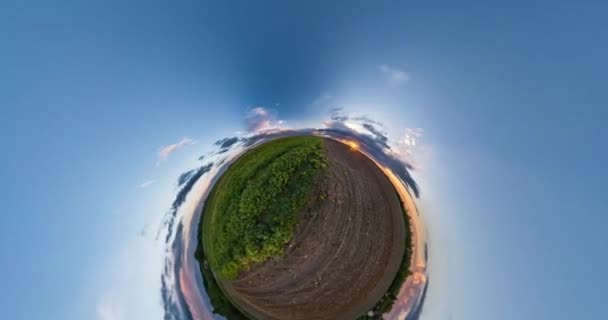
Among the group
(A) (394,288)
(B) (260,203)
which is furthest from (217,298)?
(A) (394,288)

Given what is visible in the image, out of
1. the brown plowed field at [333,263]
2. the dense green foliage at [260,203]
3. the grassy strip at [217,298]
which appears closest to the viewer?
the dense green foliage at [260,203]

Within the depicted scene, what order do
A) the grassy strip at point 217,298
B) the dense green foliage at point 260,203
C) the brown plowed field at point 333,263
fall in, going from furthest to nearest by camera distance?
the grassy strip at point 217,298 < the brown plowed field at point 333,263 < the dense green foliage at point 260,203

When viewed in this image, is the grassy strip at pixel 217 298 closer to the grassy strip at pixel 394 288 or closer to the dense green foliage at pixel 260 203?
the dense green foliage at pixel 260 203

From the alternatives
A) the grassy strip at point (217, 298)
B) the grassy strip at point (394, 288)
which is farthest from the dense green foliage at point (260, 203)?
the grassy strip at point (394, 288)

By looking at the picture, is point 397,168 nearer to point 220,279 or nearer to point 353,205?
point 353,205

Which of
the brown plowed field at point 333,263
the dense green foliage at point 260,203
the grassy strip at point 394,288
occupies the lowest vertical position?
the grassy strip at point 394,288

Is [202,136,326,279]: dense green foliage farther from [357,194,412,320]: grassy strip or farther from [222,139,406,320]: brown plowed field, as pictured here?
[357,194,412,320]: grassy strip
